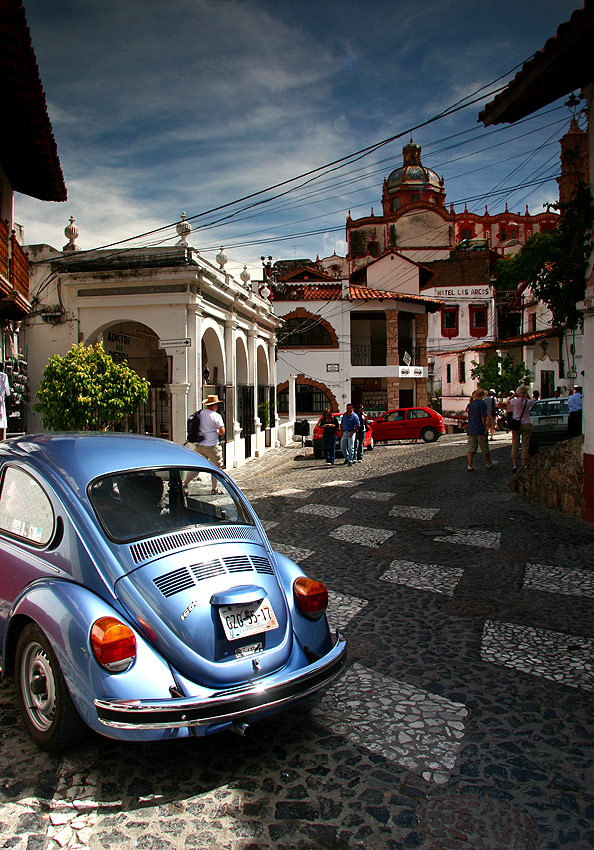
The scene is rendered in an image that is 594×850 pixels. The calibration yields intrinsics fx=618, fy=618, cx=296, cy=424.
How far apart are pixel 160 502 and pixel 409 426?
21.0 metres

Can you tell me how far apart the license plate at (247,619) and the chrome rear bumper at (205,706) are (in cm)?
25

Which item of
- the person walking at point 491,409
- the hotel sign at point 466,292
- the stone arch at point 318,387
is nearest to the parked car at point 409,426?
the person walking at point 491,409

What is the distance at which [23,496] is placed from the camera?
379cm

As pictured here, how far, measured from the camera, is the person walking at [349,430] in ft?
55.3

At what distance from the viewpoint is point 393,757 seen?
3098mm

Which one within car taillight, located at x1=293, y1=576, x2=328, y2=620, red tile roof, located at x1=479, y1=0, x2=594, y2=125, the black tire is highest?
red tile roof, located at x1=479, y1=0, x2=594, y2=125

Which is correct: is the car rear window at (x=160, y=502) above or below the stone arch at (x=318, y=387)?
below

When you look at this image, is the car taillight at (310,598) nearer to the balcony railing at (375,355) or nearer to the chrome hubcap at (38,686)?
the chrome hubcap at (38,686)

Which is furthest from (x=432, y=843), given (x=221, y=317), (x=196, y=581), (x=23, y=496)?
(x=221, y=317)

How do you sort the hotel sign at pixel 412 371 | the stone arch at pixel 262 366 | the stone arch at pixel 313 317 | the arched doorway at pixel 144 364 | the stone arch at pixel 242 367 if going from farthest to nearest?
1. the hotel sign at pixel 412 371
2. the stone arch at pixel 313 317
3. the stone arch at pixel 262 366
4. the stone arch at pixel 242 367
5. the arched doorway at pixel 144 364

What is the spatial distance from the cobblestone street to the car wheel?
0.41 feet

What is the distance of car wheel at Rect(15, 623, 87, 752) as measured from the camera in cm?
301

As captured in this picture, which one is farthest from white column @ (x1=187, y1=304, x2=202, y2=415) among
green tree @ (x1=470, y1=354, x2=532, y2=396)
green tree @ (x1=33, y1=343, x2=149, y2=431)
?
green tree @ (x1=470, y1=354, x2=532, y2=396)

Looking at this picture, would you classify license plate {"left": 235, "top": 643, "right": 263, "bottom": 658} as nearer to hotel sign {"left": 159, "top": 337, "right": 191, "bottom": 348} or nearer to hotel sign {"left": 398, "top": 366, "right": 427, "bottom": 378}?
hotel sign {"left": 159, "top": 337, "right": 191, "bottom": 348}
